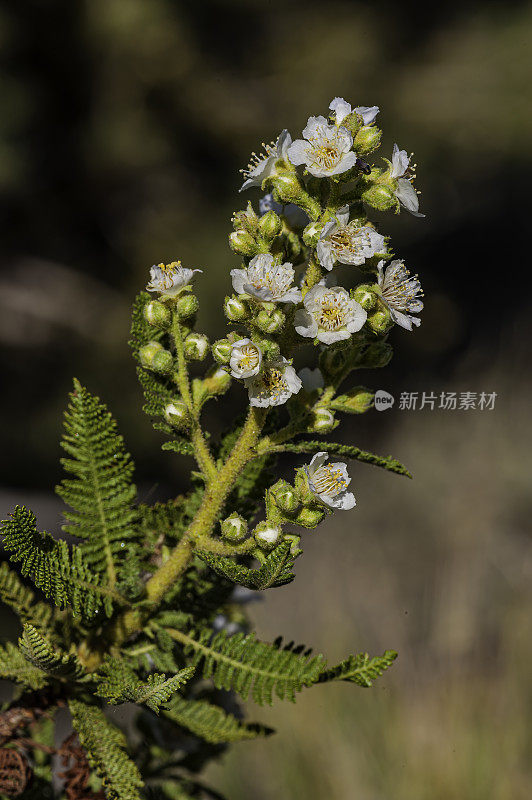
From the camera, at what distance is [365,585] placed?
2908mm

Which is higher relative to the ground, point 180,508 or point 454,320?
point 454,320

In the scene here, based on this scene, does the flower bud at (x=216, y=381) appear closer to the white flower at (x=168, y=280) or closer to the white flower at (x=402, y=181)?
the white flower at (x=168, y=280)

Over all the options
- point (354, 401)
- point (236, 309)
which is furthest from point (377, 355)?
point (236, 309)

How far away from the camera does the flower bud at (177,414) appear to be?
61cm

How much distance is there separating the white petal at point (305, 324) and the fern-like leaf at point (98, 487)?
21 cm

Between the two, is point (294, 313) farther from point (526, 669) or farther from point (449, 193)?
point (449, 193)

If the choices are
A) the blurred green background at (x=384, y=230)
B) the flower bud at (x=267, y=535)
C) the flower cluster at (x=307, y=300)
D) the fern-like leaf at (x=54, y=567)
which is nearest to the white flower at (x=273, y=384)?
the flower cluster at (x=307, y=300)

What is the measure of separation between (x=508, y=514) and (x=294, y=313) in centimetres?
278

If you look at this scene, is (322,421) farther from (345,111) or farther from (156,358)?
(345,111)

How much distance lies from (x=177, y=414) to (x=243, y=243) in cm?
16

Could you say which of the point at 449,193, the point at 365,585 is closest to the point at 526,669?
the point at 365,585

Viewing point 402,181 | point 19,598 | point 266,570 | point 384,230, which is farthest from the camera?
point 384,230

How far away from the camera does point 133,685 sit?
56 cm

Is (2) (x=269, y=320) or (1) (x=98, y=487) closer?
(2) (x=269, y=320)
